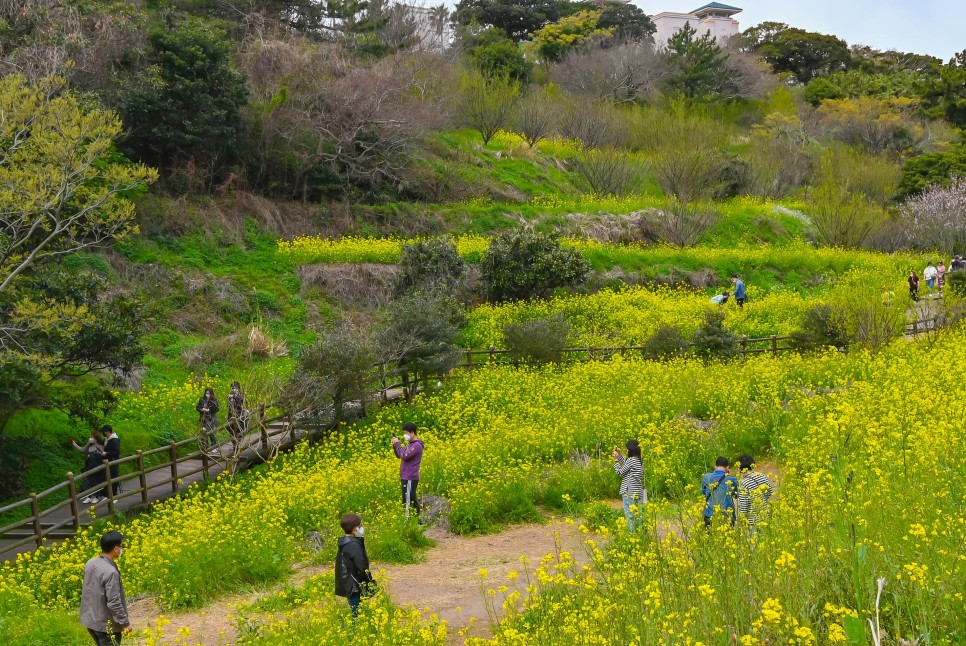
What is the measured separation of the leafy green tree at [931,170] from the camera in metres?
38.9

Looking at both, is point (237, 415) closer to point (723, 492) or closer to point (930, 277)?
point (723, 492)

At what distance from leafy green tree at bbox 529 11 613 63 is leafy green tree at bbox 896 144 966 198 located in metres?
24.8

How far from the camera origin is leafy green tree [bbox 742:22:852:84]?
66500 mm

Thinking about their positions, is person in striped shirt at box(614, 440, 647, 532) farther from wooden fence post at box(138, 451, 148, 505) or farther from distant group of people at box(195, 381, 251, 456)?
wooden fence post at box(138, 451, 148, 505)

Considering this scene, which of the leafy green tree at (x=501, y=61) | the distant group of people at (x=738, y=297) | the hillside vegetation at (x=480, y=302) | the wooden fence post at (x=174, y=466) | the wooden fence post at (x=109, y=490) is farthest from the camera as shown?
the leafy green tree at (x=501, y=61)

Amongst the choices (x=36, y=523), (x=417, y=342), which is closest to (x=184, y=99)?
(x=417, y=342)

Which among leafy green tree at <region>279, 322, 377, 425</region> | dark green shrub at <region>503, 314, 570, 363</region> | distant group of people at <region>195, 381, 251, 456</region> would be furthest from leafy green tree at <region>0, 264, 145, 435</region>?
dark green shrub at <region>503, 314, 570, 363</region>

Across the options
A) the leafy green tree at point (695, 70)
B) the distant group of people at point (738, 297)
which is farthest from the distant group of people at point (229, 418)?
the leafy green tree at point (695, 70)

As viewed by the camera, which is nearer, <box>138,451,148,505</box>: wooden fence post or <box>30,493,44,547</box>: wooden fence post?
<box>30,493,44,547</box>: wooden fence post

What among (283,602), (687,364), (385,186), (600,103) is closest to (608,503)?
(283,602)

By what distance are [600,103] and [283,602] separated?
4079 cm

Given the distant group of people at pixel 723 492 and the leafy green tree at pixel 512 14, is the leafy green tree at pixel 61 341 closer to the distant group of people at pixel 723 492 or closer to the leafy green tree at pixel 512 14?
the distant group of people at pixel 723 492

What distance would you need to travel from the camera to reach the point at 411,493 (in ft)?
41.1

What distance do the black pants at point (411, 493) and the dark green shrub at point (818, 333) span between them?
1318 centimetres
